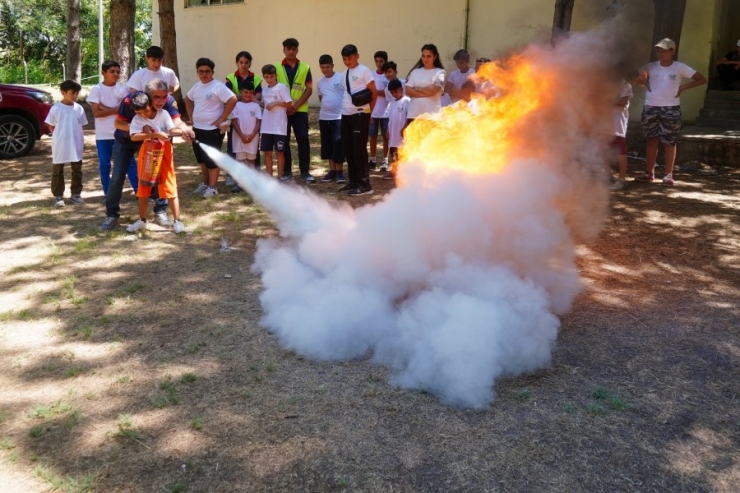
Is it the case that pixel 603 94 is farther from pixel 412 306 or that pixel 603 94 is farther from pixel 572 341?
pixel 412 306

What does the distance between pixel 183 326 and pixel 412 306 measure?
1775 mm

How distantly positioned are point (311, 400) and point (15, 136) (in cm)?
1003

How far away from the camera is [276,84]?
888cm

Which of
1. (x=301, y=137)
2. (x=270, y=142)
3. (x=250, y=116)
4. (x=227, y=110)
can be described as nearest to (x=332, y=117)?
(x=301, y=137)

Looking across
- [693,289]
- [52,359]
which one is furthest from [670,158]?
[52,359]

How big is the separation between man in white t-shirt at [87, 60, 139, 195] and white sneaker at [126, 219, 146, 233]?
3.17ft

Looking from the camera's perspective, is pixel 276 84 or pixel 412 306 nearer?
pixel 412 306

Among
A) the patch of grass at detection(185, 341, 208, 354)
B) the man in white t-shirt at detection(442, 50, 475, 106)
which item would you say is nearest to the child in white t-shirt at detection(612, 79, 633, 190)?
the man in white t-shirt at detection(442, 50, 475, 106)

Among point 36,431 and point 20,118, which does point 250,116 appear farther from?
point 36,431

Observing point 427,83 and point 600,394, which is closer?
point 600,394

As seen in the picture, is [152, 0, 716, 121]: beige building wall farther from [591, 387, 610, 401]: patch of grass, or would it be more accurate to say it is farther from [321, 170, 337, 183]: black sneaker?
[591, 387, 610, 401]: patch of grass

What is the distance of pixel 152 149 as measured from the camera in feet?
21.8

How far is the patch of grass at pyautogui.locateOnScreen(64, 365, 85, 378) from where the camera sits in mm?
3900

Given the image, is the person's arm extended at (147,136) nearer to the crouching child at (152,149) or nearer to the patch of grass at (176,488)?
the crouching child at (152,149)
